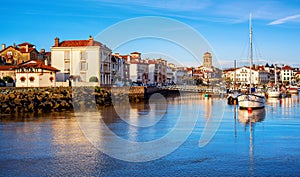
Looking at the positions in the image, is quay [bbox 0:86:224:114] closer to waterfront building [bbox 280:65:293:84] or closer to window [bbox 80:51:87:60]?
window [bbox 80:51:87:60]

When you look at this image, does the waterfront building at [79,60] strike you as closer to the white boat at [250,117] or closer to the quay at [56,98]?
the quay at [56,98]

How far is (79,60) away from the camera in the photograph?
49.6m

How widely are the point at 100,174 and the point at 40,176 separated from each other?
62.5 inches

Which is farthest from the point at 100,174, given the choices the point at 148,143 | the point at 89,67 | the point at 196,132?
the point at 89,67

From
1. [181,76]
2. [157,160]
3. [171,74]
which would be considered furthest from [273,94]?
[181,76]

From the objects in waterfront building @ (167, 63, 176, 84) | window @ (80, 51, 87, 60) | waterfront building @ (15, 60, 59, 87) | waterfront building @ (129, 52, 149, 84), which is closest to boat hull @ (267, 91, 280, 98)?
window @ (80, 51, 87, 60)

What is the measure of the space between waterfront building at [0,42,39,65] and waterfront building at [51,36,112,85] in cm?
1367

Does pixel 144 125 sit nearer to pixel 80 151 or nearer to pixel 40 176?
pixel 80 151

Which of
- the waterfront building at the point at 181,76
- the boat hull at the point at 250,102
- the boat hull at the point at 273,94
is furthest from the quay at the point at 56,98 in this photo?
the waterfront building at the point at 181,76

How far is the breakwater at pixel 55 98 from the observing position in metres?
29.4

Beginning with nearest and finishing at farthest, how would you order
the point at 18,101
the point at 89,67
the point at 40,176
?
the point at 40,176 < the point at 18,101 < the point at 89,67

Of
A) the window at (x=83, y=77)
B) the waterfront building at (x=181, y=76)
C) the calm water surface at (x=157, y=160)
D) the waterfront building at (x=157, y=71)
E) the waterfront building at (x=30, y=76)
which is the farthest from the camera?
the waterfront building at (x=181, y=76)

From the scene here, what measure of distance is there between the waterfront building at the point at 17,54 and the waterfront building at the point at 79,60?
13.7 meters

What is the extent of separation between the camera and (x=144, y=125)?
69.1 ft
